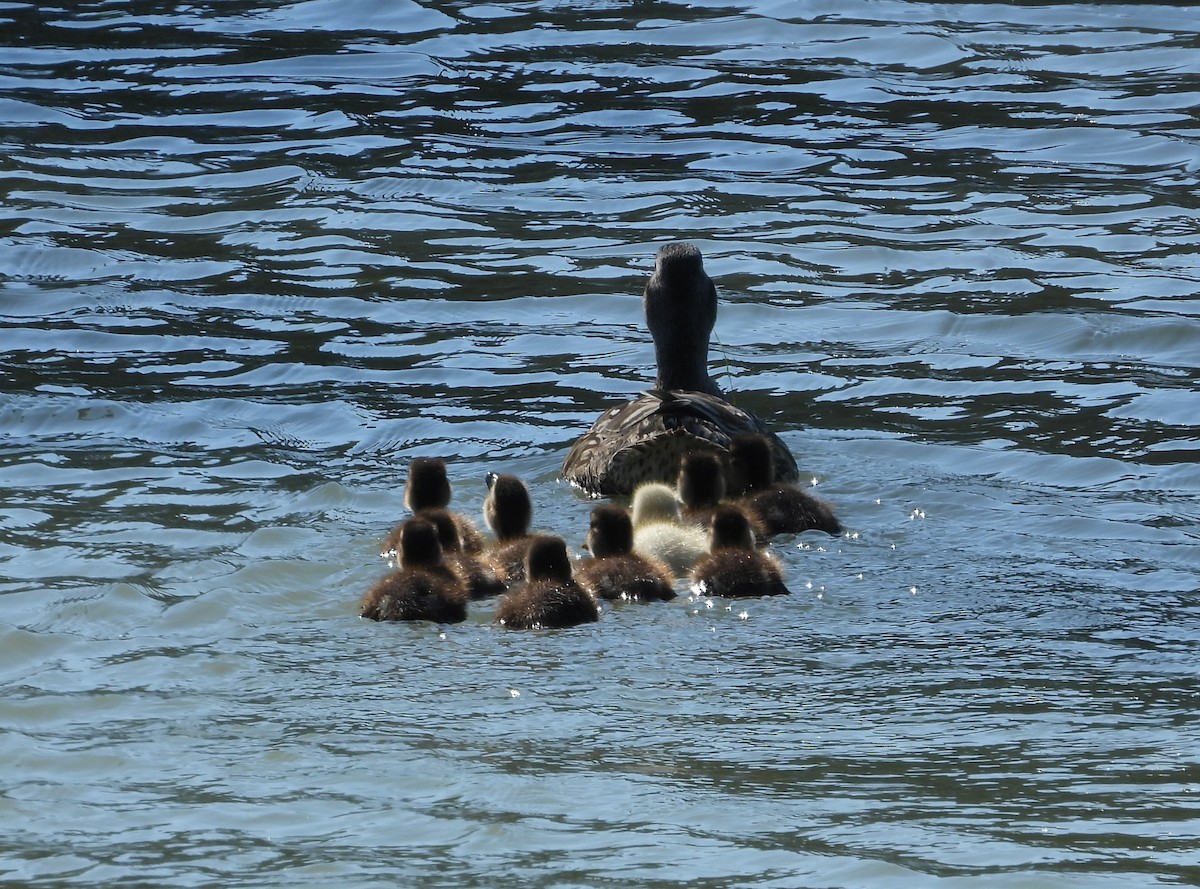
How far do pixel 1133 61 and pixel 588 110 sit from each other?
4.92 metres

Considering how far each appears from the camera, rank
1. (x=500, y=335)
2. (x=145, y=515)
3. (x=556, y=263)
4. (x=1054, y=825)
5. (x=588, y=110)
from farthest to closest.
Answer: (x=588, y=110)
(x=556, y=263)
(x=500, y=335)
(x=145, y=515)
(x=1054, y=825)

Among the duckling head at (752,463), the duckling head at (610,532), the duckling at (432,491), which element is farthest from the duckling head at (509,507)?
the duckling head at (752,463)

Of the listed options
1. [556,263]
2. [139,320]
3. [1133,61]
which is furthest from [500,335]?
[1133,61]

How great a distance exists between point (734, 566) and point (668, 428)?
182 centimetres

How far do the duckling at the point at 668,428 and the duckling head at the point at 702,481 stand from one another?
0.40 meters

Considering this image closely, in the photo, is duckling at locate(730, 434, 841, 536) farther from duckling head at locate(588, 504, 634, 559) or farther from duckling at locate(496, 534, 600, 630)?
duckling at locate(496, 534, 600, 630)

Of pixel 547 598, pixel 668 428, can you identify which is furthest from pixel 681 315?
pixel 547 598

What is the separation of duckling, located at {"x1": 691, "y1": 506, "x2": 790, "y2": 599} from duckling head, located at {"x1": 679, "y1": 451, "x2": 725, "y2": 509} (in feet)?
2.63

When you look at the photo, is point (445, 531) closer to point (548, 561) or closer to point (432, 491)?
point (432, 491)

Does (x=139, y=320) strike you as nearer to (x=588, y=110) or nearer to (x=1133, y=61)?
(x=588, y=110)

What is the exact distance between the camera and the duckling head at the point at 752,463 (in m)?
→ 9.52

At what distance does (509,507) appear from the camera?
905 centimetres

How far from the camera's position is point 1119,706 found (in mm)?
6781

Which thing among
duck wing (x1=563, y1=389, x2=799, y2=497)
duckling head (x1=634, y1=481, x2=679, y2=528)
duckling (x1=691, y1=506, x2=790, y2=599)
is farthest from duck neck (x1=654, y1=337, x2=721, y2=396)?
duckling (x1=691, y1=506, x2=790, y2=599)
